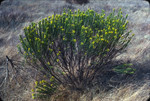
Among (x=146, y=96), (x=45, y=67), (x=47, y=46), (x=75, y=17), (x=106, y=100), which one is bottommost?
(x=106, y=100)

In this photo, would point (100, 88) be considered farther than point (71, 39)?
Yes

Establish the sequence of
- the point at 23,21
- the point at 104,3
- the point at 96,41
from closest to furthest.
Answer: the point at 96,41
the point at 23,21
the point at 104,3

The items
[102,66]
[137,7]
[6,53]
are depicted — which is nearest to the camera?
[102,66]

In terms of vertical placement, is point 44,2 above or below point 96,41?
below

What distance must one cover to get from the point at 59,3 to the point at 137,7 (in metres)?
3.68

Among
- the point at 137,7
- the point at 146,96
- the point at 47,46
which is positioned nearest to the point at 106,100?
the point at 146,96

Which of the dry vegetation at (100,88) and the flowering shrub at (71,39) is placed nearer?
the flowering shrub at (71,39)

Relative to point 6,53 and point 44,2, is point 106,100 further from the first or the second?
point 44,2

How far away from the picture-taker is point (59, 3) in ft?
28.4

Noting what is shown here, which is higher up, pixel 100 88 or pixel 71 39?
pixel 71 39

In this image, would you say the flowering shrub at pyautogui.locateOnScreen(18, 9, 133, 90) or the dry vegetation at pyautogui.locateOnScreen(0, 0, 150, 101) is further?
the dry vegetation at pyautogui.locateOnScreen(0, 0, 150, 101)

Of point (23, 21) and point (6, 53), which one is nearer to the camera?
point (6, 53)

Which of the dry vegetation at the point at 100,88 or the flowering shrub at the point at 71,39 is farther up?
the flowering shrub at the point at 71,39

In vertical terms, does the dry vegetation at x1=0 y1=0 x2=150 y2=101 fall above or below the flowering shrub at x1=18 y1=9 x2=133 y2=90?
below
